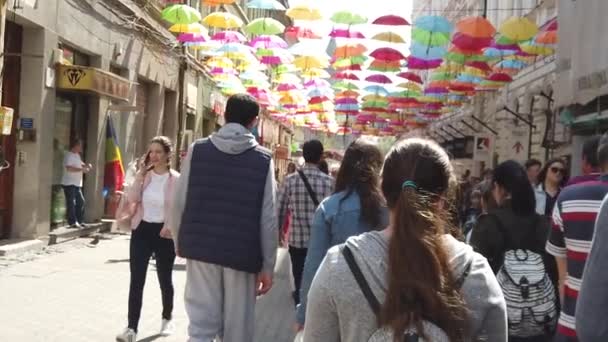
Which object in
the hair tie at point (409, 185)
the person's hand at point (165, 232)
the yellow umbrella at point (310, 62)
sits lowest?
the person's hand at point (165, 232)

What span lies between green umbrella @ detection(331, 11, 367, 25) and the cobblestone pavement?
6877 millimetres

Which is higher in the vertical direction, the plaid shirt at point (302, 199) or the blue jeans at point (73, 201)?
the plaid shirt at point (302, 199)

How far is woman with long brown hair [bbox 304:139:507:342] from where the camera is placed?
205 cm

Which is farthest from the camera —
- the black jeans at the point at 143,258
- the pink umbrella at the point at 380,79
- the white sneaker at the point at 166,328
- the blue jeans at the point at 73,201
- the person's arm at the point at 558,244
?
the pink umbrella at the point at 380,79

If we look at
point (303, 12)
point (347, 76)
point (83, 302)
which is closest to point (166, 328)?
point (83, 302)

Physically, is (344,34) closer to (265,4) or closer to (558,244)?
(265,4)

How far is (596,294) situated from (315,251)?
7.94ft

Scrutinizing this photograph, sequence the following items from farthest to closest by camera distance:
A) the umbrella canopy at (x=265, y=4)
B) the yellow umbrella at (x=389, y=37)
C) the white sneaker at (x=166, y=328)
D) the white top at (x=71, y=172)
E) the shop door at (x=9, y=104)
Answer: the yellow umbrella at (x=389, y=37) → the umbrella canopy at (x=265, y=4) → the white top at (x=71, y=172) → the shop door at (x=9, y=104) → the white sneaker at (x=166, y=328)

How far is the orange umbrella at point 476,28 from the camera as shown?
15148 millimetres

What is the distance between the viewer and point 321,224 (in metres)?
4.70

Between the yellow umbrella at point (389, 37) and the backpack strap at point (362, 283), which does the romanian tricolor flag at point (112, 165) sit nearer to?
the yellow umbrella at point (389, 37)

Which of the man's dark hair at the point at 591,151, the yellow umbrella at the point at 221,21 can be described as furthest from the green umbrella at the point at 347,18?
the man's dark hair at the point at 591,151

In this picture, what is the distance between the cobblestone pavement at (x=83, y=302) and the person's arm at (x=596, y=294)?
4.92 meters

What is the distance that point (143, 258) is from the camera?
21.4 ft
